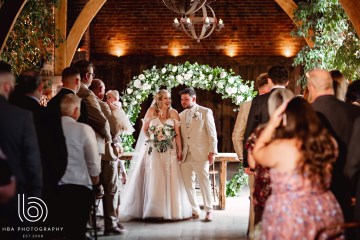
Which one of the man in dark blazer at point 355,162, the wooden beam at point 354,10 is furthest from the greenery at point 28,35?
the man in dark blazer at point 355,162

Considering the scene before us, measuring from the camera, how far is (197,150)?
752 centimetres

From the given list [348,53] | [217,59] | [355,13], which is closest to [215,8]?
[217,59]

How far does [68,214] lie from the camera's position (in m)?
4.96

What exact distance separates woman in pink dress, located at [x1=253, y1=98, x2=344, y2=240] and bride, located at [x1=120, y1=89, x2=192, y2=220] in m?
3.83

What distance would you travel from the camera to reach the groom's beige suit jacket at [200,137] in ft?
24.7

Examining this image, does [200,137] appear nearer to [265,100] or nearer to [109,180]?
[109,180]

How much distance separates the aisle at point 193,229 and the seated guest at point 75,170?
140 centimetres

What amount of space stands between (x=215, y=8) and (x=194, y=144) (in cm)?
803

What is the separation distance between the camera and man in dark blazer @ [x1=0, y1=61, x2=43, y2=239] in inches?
151

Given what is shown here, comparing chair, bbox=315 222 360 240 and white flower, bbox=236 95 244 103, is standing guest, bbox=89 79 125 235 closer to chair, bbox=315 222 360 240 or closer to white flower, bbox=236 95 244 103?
white flower, bbox=236 95 244 103

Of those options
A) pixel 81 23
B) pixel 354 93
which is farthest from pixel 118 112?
pixel 81 23

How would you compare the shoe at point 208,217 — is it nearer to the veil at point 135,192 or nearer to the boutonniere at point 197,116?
the veil at point 135,192

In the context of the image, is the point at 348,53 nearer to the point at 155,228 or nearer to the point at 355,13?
the point at 355,13

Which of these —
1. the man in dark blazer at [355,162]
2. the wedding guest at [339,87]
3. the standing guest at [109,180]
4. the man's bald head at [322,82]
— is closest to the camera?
the man in dark blazer at [355,162]
